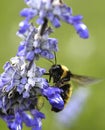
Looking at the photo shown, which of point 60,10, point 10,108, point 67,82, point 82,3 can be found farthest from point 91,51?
point 60,10

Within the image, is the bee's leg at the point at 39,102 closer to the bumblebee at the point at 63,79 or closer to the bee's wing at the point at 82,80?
the bumblebee at the point at 63,79

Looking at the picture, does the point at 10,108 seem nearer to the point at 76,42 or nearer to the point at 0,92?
the point at 0,92

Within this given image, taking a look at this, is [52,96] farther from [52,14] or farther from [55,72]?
[52,14]

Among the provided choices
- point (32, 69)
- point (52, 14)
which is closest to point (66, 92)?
point (32, 69)

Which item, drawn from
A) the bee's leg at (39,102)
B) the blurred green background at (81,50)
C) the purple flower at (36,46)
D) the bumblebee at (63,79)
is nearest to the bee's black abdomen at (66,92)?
the bumblebee at (63,79)

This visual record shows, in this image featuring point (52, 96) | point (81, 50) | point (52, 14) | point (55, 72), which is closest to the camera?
point (52, 14)
